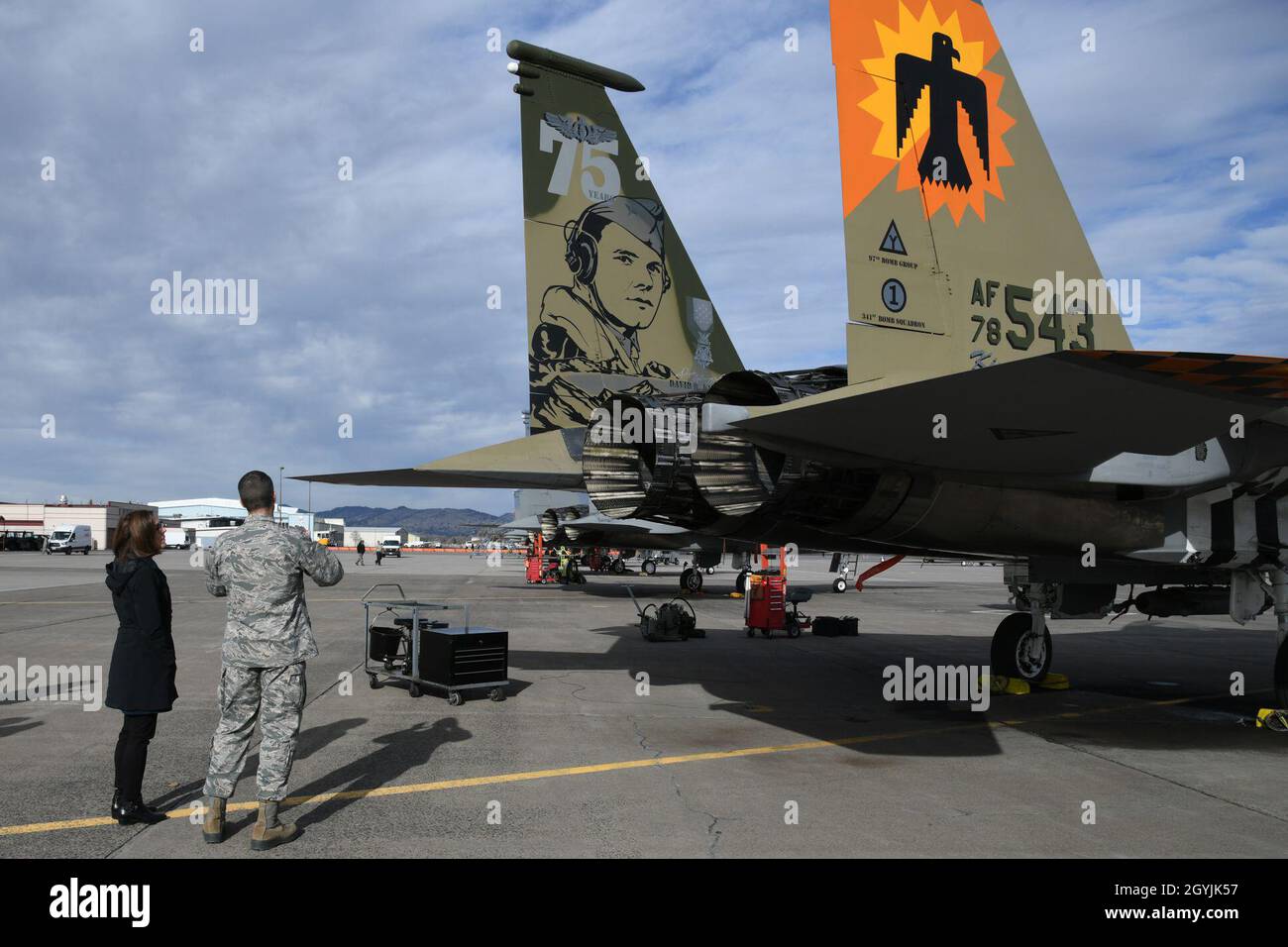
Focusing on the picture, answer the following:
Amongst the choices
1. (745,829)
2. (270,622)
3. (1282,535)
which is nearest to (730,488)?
(745,829)

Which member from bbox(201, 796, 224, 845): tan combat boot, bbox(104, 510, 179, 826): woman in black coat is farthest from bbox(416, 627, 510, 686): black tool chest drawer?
bbox(201, 796, 224, 845): tan combat boot

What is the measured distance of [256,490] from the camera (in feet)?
16.1

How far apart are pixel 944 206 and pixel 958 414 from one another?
96.5 inches

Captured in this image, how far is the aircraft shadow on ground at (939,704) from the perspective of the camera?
7.76 meters

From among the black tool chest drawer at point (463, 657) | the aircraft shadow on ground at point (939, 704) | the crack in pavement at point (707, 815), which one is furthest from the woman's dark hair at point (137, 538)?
the aircraft shadow on ground at point (939, 704)

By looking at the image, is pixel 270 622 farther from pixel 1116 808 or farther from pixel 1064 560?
pixel 1064 560

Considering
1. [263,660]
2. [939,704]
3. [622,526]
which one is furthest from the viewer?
[622,526]

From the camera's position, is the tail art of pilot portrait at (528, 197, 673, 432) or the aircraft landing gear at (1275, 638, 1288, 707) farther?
the tail art of pilot portrait at (528, 197, 673, 432)

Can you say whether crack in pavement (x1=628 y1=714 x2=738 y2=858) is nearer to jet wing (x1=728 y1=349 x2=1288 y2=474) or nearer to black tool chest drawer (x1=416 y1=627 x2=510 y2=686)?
jet wing (x1=728 y1=349 x2=1288 y2=474)

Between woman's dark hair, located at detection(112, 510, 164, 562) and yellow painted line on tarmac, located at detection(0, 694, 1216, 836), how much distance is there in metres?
1.51

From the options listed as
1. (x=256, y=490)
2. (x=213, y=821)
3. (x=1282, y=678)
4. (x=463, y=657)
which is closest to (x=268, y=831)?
(x=213, y=821)

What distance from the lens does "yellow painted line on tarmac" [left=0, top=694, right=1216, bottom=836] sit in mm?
4781

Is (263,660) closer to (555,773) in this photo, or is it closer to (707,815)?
(555,773)
